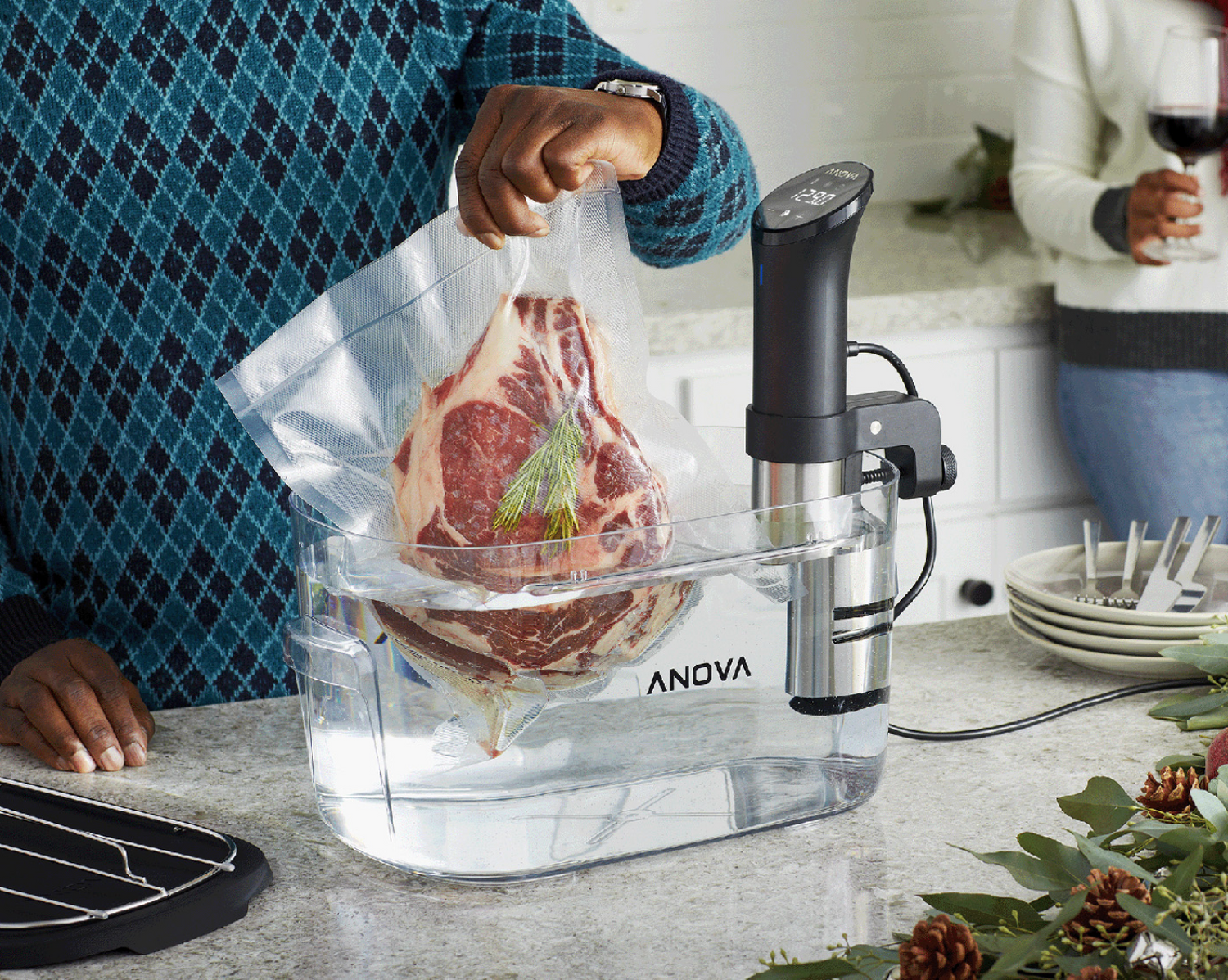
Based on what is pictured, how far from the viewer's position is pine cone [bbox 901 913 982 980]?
52 cm

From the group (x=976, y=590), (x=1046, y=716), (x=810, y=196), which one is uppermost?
(x=810, y=196)

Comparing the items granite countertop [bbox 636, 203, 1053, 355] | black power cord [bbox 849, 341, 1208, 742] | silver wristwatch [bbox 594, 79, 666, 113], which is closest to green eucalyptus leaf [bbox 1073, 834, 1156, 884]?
black power cord [bbox 849, 341, 1208, 742]

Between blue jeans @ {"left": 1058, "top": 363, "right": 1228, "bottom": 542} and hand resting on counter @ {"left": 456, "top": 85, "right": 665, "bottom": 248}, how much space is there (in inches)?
56.3

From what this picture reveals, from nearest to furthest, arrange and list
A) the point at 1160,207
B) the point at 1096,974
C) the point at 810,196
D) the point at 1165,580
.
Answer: the point at 1096,974 < the point at 810,196 < the point at 1165,580 < the point at 1160,207

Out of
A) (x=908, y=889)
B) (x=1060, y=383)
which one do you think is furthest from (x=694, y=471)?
(x=1060, y=383)

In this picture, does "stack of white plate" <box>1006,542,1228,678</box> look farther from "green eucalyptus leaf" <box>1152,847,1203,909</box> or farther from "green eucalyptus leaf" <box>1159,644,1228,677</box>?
"green eucalyptus leaf" <box>1152,847,1203,909</box>

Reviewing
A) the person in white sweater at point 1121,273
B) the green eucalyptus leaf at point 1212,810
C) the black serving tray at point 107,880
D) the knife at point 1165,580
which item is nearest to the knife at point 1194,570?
the knife at point 1165,580

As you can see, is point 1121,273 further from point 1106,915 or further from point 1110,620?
point 1106,915

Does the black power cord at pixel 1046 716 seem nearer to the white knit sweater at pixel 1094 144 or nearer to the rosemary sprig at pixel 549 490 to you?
the rosemary sprig at pixel 549 490

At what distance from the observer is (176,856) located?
0.68 metres

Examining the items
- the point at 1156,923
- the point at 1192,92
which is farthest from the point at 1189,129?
the point at 1156,923

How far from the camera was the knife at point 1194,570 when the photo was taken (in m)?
0.95

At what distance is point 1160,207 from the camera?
72.4 inches

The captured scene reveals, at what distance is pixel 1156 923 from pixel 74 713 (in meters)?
0.63
